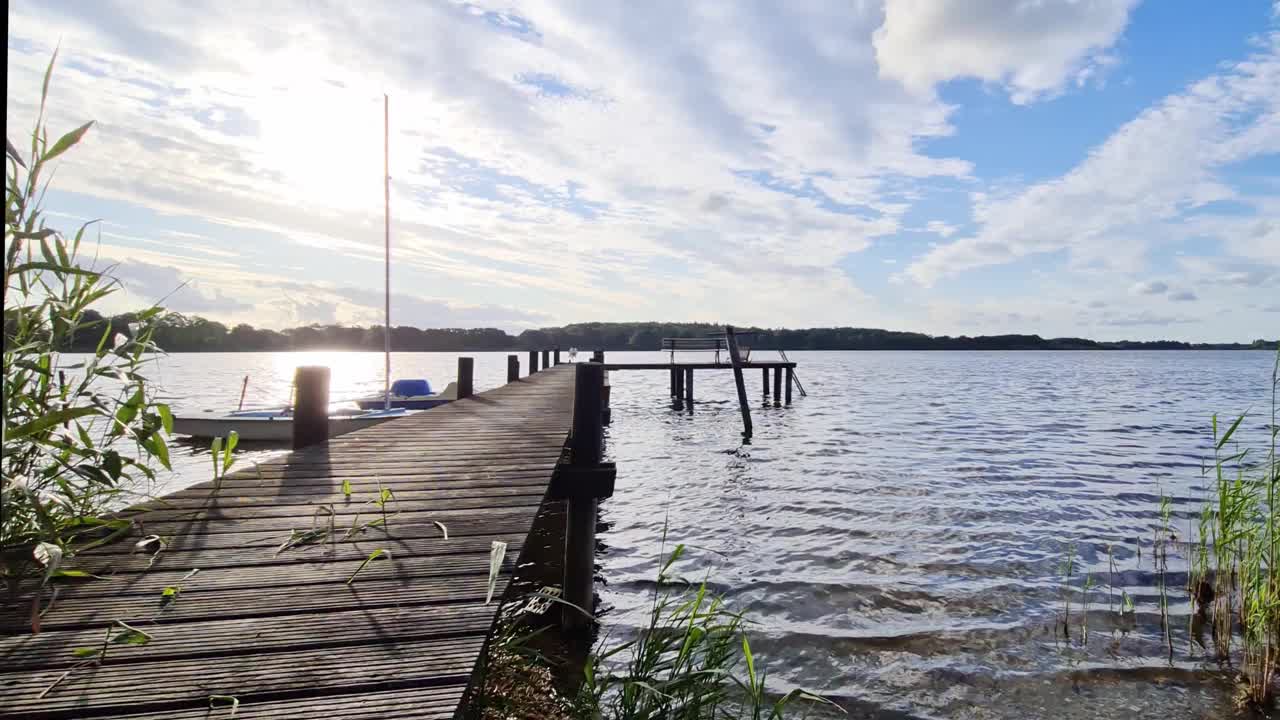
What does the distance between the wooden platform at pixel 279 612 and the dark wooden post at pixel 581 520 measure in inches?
55.7

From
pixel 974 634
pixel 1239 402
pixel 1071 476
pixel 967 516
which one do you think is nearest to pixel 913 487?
pixel 967 516

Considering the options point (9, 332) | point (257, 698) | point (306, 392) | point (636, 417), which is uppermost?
point (9, 332)

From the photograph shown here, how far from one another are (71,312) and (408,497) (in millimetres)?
2149

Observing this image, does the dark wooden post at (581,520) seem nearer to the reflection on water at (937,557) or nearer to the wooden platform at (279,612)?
the reflection on water at (937,557)

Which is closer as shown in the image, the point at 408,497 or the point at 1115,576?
the point at 408,497

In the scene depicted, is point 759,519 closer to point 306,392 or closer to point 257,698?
point 306,392

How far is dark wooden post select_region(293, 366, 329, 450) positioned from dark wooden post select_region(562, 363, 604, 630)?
7.70ft

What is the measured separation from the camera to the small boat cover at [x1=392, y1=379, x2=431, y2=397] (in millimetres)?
22719

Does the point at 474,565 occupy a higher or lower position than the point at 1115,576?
higher

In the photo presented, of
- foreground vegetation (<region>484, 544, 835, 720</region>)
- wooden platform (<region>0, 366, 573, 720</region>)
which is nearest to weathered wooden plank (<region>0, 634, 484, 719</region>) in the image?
wooden platform (<region>0, 366, 573, 720</region>)

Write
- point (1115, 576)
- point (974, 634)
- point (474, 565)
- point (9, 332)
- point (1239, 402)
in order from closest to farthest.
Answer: point (9, 332) < point (474, 565) < point (974, 634) < point (1115, 576) < point (1239, 402)

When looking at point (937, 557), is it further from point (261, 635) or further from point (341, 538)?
point (261, 635)

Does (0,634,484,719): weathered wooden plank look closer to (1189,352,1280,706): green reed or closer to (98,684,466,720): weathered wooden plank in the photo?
(98,684,466,720): weathered wooden plank

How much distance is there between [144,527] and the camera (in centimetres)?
351
